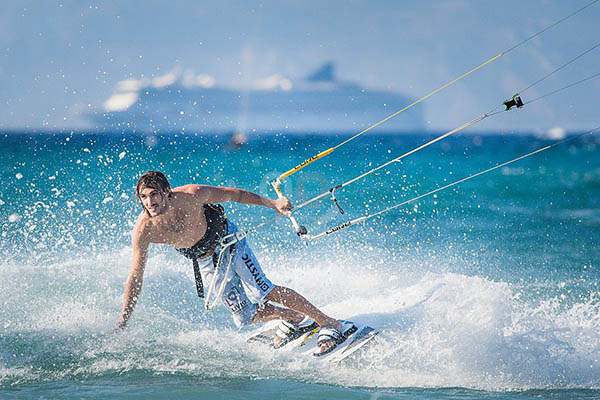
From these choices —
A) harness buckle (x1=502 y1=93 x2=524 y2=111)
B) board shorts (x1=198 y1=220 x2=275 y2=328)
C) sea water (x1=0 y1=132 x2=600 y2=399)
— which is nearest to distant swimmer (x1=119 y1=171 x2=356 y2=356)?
board shorts (x1=198 y1=220 x2=275 y2=328)

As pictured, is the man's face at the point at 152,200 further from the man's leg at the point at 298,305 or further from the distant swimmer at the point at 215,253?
the man's leg at the point at 298,305

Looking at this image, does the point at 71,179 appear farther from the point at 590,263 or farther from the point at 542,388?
the point at 542,388

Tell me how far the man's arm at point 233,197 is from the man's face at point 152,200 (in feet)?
1.00

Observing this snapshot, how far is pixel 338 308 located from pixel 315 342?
951mm

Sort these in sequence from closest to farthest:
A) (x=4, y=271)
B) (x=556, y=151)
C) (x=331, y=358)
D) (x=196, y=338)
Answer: (x=331, y=358) < (x=196, y=338) < (x=4, y=271) < (x=556, y=151)

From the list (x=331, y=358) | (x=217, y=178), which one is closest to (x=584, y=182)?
(x=217, y=178)

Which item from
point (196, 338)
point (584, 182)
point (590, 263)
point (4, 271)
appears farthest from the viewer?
point (584, 182)

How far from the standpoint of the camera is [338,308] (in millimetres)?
5465

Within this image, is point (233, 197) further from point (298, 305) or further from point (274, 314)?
point (274, 314)

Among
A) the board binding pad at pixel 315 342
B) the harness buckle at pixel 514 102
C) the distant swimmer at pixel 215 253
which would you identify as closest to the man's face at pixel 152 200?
the distant swimmer at pixel 215 253

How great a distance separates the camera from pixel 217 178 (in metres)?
22.8

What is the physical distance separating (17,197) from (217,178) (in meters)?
8.00

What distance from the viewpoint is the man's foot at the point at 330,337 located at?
4371mm

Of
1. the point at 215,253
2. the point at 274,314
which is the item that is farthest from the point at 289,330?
the point at 215,253
